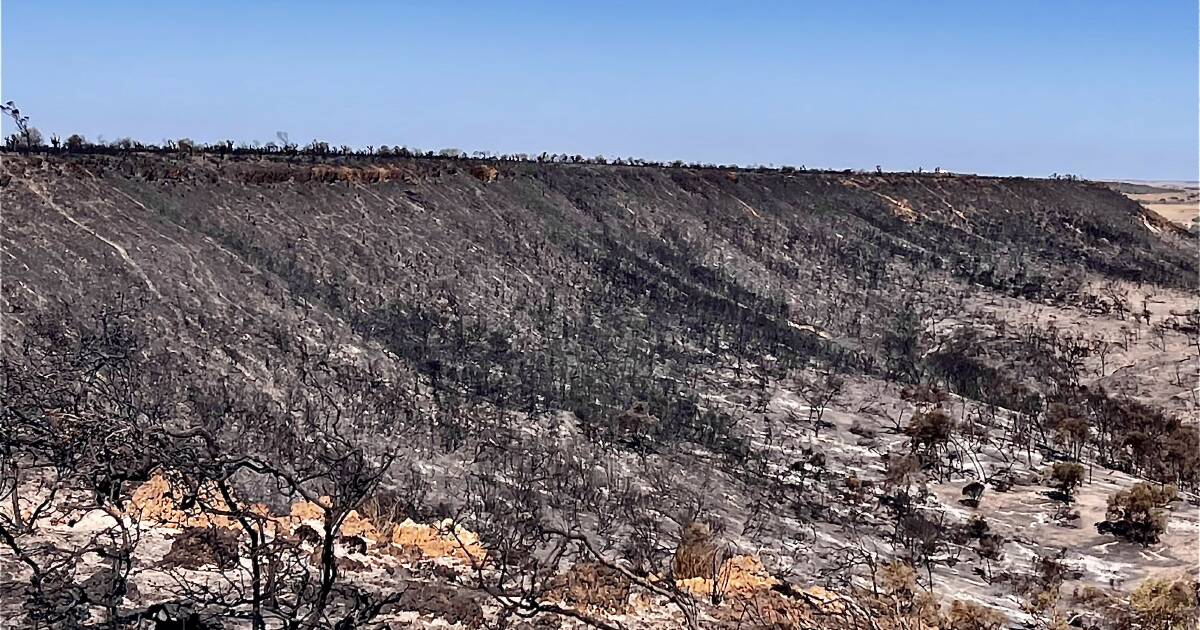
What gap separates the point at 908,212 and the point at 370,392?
1528 inches

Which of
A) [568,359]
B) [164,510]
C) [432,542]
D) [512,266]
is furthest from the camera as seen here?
[512,266]

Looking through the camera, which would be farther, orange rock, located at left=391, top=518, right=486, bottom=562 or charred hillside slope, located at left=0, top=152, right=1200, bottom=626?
charred hillside slope, located at left=0, top=152, right=1200, bottom=626

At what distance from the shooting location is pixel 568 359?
21688 mm

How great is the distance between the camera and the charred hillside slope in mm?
13258

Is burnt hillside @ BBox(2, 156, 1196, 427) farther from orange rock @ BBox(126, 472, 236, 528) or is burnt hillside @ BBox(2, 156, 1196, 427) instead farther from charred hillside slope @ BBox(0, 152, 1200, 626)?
orange rock @ BBox(126, 472, 236, 528)

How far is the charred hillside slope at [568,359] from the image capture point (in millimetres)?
13258

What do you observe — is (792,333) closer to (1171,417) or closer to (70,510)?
(1171,417)

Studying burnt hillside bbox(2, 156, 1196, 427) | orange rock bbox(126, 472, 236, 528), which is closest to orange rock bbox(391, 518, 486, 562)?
orange rock bbox(126, 472, 236, 528)

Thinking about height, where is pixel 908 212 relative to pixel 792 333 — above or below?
above

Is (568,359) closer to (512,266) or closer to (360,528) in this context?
(512,266)

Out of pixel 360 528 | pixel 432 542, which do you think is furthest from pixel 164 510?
pixel 432 542

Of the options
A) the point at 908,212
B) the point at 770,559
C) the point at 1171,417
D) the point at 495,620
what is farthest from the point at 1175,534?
the point at 908,212

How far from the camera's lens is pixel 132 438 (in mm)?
5285

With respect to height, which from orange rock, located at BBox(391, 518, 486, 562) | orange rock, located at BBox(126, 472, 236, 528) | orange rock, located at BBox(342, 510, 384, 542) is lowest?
orange rock, located at BBox(391, 518, 486, 562)
